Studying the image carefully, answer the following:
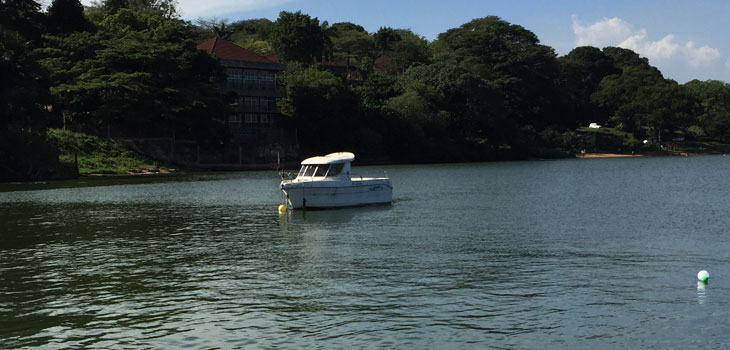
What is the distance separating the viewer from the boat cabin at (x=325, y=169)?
164 feet

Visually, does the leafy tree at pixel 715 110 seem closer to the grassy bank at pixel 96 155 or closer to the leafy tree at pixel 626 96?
the leafy tree at pixel 626 96

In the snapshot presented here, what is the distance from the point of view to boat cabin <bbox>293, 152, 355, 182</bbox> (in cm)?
4994

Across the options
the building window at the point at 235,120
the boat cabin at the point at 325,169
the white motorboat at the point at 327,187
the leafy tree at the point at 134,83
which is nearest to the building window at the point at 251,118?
the building window at the point at 235,120

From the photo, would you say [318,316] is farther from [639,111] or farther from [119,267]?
[639,111]

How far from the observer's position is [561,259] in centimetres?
2956

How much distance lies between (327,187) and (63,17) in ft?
249

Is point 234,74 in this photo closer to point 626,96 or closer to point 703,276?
point 703,276

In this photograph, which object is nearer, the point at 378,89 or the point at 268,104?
the point at 268,104

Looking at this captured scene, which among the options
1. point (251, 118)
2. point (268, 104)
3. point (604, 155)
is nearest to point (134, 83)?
point (251, 118)

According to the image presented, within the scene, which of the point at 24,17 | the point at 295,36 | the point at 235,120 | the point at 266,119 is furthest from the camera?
the point at 295,36

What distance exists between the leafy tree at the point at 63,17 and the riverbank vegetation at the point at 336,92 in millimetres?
228

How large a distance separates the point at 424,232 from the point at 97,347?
2224cm

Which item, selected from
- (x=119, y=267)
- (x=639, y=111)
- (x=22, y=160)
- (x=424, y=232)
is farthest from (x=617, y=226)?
(x=639, y=111)

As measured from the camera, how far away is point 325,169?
5019 centimetres
